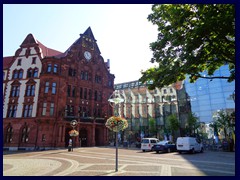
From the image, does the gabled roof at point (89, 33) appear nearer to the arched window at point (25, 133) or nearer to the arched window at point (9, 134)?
the arched window at point (25, 133)

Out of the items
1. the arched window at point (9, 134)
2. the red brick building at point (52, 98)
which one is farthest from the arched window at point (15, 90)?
the arched window at point (9, 134)

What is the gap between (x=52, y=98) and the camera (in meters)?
33.8

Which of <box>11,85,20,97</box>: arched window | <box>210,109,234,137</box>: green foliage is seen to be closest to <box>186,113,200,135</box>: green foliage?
<box>210,109,234,137</box>: green foliage

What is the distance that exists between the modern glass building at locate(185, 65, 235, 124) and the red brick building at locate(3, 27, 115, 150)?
23.4 m

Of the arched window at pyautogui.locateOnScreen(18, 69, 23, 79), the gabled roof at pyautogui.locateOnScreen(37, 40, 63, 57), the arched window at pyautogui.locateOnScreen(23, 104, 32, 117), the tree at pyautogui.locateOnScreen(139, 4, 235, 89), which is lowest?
the arched window at pyautogui.locateOnScreen(23, 104, 32, 117)

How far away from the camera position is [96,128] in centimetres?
3984

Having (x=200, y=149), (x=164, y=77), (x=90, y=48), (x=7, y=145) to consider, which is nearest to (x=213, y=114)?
(x=200, y=149)

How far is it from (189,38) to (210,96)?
41.5 m

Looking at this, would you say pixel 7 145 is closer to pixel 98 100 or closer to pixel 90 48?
pixel 98 100

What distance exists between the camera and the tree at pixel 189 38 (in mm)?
9680

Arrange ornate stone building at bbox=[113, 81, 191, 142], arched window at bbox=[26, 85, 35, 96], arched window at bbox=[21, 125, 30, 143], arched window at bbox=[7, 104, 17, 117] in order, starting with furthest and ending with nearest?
ornate stone building at bbox=[113, 81, 191, 142]
arched window at bbox=[26, 85, 35, 96]
arched window at bbox=[7, 104, 17, 117]
arched window at bbox=[21, 125, 30, 143]

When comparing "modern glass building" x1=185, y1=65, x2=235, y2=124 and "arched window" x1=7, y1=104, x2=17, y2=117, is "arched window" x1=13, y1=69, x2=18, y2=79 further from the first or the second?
"modern glass building" x1=185, y1=65, x2=235, y2=124

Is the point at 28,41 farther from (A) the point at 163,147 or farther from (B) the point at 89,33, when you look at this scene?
(A) the point at 163,147

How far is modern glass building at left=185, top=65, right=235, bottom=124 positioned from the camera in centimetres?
4466
